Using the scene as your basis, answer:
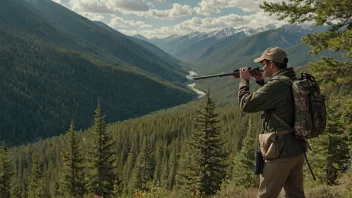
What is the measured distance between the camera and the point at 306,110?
16.8ft

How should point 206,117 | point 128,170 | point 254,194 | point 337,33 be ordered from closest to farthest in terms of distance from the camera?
point 254,194
point 337,33
point 206,117
point 128,170

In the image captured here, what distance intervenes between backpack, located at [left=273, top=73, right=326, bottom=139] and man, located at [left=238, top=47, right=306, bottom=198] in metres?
0.14

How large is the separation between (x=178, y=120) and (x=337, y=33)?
423 feet

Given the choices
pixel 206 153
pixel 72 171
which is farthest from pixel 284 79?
pixel 72 171

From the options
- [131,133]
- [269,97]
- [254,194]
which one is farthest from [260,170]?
[131,133]

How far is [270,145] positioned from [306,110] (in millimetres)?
837

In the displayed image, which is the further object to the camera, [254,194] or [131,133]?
[131,133]

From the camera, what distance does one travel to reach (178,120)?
458 feet

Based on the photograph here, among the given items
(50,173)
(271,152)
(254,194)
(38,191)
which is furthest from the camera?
(50,173)

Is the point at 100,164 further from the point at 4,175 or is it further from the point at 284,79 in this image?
the point at 284,79

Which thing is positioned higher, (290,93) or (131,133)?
(131,133)

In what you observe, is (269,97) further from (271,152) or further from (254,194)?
(254,194)

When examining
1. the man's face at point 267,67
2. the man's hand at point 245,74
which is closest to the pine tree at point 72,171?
the man's hand at point 245,74

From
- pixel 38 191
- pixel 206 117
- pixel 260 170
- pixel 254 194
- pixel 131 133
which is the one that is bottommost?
pixel 38 191
